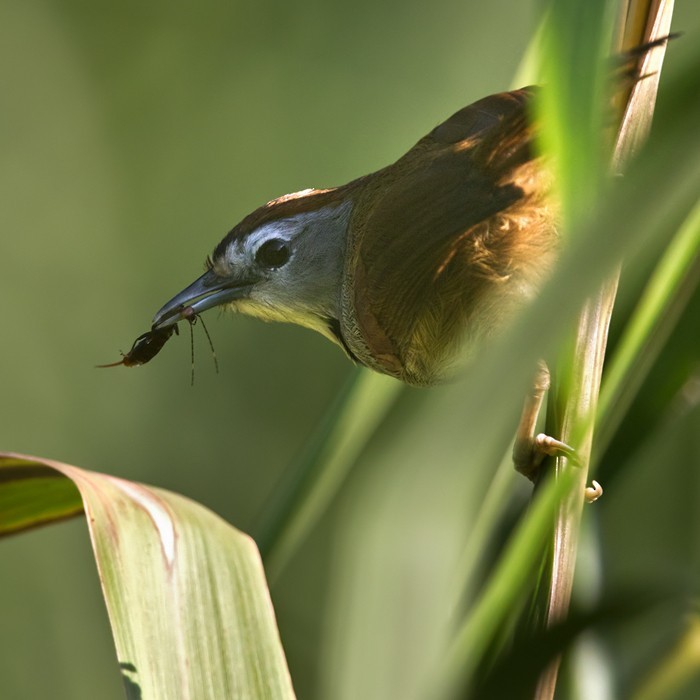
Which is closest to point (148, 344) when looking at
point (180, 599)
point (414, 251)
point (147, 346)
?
point (147, 346)

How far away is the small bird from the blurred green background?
1.17m

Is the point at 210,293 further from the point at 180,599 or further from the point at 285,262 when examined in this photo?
the point at 180,599

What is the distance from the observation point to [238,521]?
3.30 meters

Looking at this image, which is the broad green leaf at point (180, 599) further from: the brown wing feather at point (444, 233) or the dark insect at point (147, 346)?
the dark insect at point (147, 346)

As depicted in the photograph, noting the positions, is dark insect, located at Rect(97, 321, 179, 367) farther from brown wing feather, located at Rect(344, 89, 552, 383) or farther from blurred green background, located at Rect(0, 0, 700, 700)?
blurred green background, located at Rect(0, 0, 700, 700)

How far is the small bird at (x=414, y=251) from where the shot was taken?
67.5 inches

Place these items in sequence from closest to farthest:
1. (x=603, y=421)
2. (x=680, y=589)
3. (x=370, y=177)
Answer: (x=680, y=589)
(x=603, y=421)
(x=370, y=177)

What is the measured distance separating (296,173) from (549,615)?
283cm

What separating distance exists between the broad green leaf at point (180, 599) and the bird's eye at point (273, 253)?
4.68 ft

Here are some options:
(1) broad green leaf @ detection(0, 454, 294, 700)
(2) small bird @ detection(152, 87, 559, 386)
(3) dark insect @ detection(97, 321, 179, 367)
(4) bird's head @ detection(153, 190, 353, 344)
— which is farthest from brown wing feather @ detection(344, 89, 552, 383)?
(1) broad green leaf @ detection(0, 454, 294, 700)

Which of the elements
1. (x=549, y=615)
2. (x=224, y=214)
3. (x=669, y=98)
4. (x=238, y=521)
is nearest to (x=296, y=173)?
(x=224, y=214)

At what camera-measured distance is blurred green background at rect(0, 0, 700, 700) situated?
3576mm

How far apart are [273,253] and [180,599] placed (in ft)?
5.02

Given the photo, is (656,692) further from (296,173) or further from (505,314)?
(296,173)
